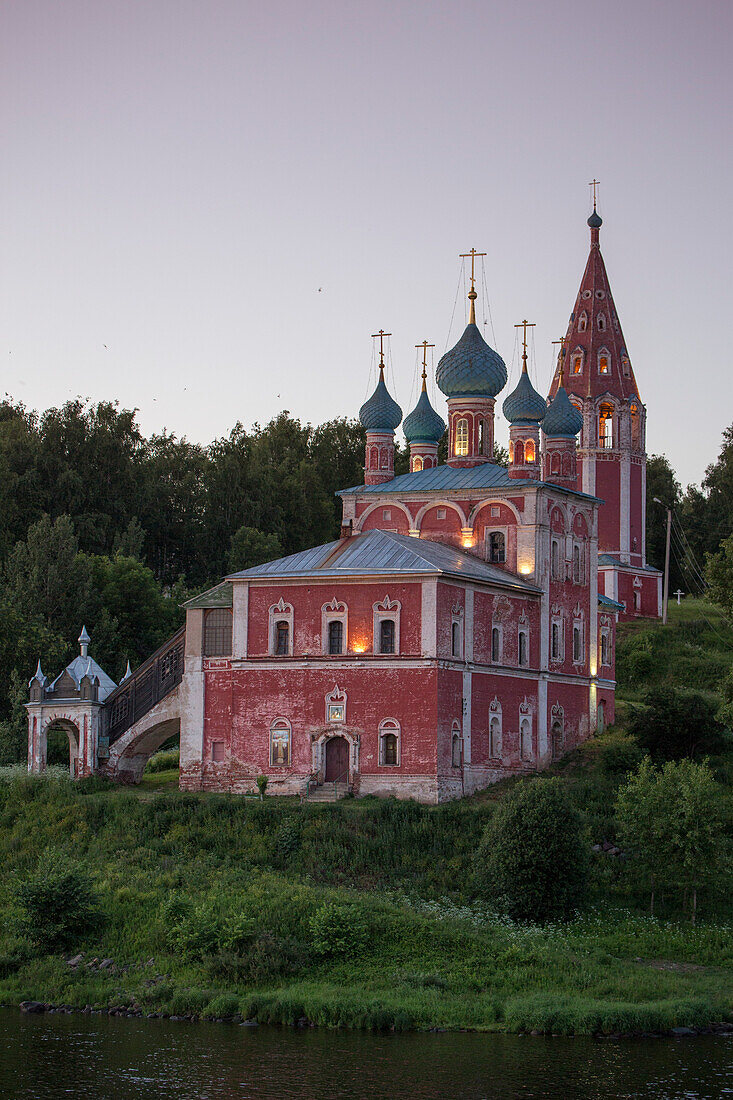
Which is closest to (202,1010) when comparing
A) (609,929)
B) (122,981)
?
(122,981)

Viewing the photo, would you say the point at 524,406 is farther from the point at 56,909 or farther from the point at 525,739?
the point at 56,909

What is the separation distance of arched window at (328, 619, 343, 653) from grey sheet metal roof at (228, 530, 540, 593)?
1.31 metres

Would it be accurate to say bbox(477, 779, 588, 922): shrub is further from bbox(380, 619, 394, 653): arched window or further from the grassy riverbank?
bbox(380, 619, 394, 653): arched window

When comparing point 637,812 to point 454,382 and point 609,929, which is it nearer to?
point 609,929

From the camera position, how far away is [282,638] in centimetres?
4416

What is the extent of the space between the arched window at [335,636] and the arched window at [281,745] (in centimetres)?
228

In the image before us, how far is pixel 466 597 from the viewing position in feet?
144

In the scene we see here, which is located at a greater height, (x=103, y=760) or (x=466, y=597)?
(x=466, y=597)

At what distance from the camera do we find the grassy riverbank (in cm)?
2997

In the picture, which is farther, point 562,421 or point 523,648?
point 562,421

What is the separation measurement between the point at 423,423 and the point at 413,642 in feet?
48.0

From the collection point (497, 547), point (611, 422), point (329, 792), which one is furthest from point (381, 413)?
point (611, 422)

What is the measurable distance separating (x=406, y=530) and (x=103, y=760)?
455 inches

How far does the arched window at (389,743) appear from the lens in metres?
42.1
